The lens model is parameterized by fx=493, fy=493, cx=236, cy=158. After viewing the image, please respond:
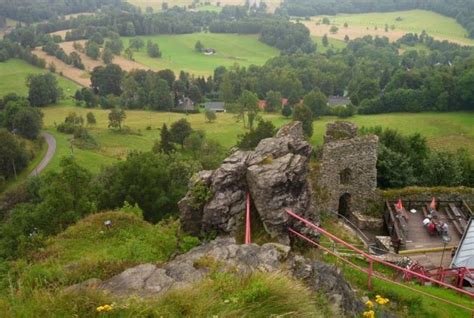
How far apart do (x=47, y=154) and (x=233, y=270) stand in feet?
235

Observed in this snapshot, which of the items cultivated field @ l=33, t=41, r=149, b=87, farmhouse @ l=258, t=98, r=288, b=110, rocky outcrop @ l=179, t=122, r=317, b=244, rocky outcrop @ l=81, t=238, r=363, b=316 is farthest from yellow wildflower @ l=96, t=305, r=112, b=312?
cultivated field @ l=33, t=41, r=149, b=87

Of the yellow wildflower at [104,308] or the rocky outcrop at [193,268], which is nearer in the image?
the yellow wildflower at [104,308]

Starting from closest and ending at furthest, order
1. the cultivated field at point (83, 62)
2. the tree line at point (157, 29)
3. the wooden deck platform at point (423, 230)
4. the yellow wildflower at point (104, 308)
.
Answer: the yellow wildflower at point (104, 308), the wooden deck platform at point (423, 230), the cultivated field at point (83, 62), the tree line at point (157, 29)

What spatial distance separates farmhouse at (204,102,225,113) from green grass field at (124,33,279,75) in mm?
28612

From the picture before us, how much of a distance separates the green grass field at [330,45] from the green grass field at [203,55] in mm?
16167

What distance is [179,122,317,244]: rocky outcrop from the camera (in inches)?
571

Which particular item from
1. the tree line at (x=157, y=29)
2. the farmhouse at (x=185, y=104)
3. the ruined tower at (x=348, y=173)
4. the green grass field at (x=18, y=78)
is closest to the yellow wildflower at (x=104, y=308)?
the ruined tower at (x=348, y=173)

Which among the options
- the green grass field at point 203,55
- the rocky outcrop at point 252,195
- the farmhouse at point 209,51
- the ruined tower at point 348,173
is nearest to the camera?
the rocky outcrop at point 252,195

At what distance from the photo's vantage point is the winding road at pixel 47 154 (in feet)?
223

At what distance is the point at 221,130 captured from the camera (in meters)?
88.8

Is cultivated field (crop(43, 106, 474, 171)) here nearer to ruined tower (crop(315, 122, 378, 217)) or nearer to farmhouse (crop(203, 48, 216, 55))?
ruined tower (crop(315, 122, 378, 217))

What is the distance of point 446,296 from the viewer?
623 inches

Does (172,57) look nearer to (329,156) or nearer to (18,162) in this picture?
(18,162)

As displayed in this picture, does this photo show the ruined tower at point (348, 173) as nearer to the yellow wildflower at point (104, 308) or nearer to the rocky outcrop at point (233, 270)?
the rocky outcrop at point (233, 270)
